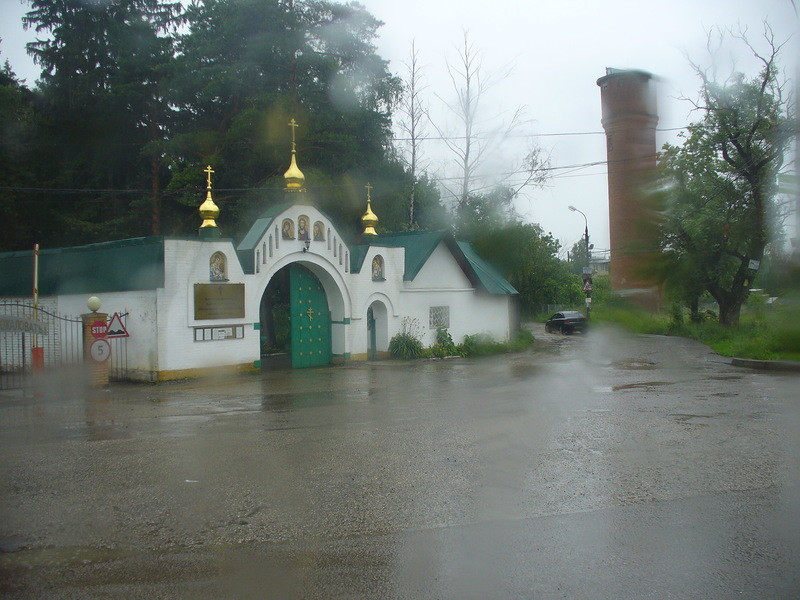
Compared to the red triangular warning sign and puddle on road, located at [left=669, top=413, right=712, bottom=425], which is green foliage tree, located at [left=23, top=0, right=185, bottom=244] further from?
puddle on road, located at [left=669, top=413, right=712, bottom=425]

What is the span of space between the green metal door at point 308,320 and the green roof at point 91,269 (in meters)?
4.86

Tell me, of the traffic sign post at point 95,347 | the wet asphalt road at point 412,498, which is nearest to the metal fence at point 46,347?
the traffic sign post at point 95,347

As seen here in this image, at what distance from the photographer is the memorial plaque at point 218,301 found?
1794cm

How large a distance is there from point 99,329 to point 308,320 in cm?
666

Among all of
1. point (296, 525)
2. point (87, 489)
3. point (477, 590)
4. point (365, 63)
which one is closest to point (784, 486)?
point (477, 590)

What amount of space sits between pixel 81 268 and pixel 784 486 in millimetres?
17815

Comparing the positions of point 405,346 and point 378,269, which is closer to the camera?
point 378,269

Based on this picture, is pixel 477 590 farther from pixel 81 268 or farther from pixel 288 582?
pixel 81 268

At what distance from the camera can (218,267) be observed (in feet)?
60.4

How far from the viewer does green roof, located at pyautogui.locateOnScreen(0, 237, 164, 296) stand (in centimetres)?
1747

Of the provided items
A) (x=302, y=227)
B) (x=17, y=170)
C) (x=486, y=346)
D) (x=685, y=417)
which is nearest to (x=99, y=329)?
(x=302, y=227)

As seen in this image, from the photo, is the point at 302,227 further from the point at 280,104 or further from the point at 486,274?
the point at 486,274

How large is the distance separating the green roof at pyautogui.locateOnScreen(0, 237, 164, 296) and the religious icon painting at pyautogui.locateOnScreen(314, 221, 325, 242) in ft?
16.0

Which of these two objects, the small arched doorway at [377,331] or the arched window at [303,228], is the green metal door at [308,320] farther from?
the small arched doorway at [377,331]
